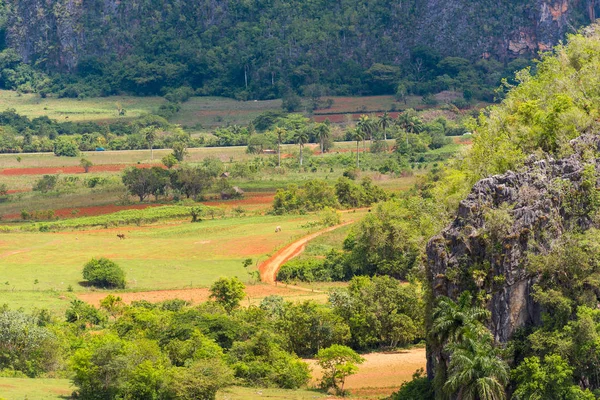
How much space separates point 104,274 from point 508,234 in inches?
1521

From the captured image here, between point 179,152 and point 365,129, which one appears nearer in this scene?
point 179,152

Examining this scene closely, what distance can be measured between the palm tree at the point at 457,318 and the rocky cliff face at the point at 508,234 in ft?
2.08

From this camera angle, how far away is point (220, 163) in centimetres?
13388

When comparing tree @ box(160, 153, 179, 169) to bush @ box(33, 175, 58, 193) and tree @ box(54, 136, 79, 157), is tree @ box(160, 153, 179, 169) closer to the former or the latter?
bush @ box(33, 175, 58, 193)

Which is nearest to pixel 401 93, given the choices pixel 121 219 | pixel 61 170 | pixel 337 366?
pixel 61 170

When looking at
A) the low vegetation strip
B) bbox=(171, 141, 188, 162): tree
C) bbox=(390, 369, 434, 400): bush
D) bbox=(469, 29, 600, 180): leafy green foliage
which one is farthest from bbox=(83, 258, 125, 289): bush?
bbox=(171, 141, 188, 162): tree

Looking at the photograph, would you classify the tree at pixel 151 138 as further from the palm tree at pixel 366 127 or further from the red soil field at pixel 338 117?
the red soil field at pixel 338 117

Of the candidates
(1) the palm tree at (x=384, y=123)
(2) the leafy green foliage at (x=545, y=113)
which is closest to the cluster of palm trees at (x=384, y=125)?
(1) the palm tree at (x=384, y=123)

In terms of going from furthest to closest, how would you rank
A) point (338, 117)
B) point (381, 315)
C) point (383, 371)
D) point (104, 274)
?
1. point (338, 117)
2. point (104, 274)
3. point (381, 315)
4. point (383, 371)

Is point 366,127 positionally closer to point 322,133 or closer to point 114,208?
point 322,133

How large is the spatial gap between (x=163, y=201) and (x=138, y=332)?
208ft

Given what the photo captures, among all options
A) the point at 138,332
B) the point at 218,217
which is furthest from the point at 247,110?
the point at 138,332

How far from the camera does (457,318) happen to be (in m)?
38.2

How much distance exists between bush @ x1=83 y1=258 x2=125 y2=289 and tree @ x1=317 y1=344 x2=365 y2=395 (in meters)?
27.1
